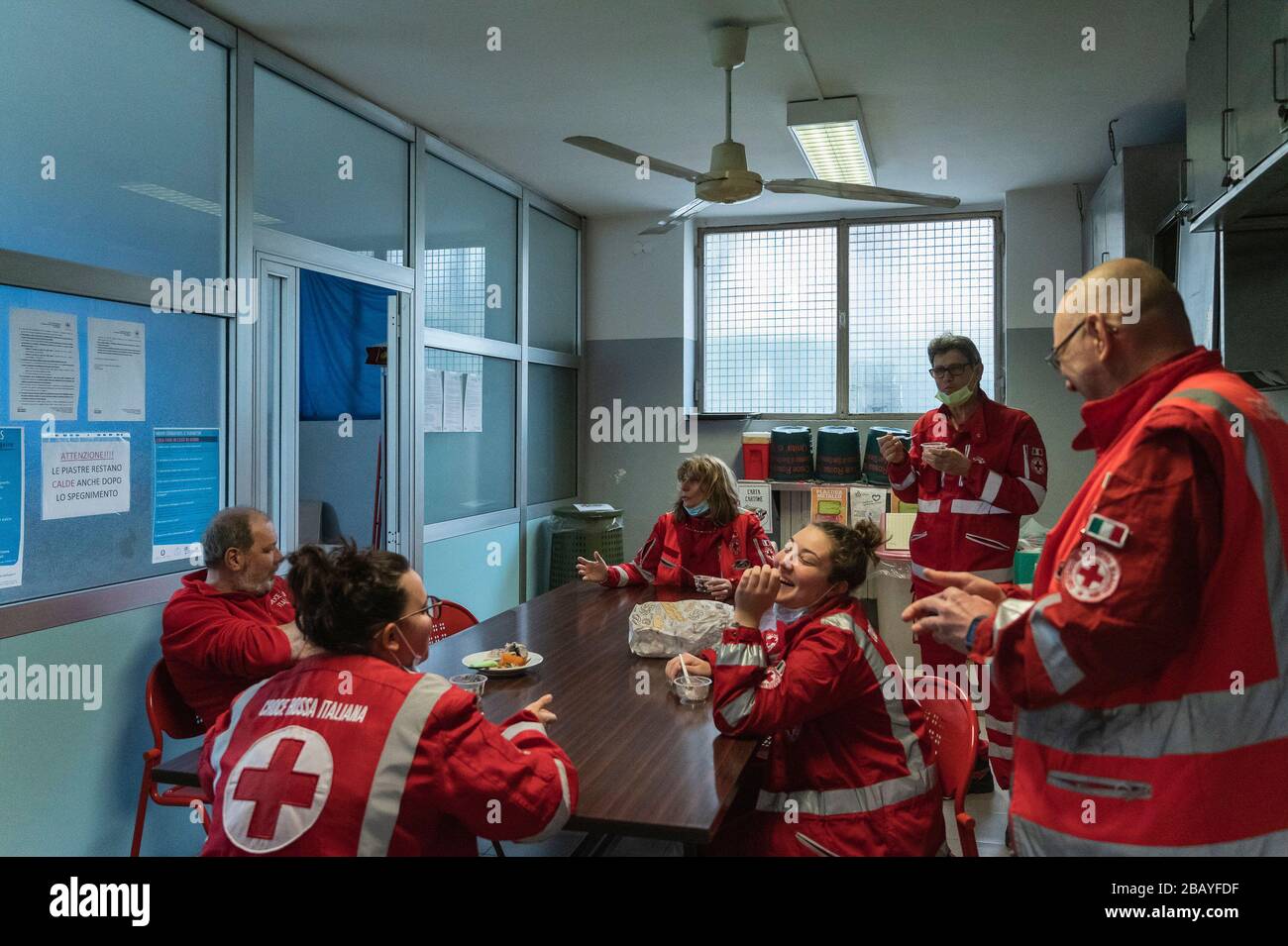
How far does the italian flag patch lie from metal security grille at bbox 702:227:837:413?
5.30 m

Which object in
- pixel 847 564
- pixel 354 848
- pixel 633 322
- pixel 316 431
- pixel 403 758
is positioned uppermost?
pixel 633 322

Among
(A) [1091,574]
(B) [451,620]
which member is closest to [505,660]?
(B) [451,620]

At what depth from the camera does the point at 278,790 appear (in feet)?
4.43

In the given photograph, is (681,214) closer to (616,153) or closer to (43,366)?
(616,153)

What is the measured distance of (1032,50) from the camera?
370 centimetres

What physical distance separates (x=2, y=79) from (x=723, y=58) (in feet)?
7.93

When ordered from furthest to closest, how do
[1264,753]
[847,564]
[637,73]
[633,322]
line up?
[633,322] < [637,73] < [847,564] < [1264,753]

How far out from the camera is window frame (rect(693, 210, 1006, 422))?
6191 mm

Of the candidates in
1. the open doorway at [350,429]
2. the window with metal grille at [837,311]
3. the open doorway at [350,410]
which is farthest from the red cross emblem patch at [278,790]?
the window with metal grille at [837,311]

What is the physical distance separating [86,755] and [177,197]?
1908mm

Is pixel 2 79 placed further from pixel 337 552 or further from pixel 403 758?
pixel 403 758

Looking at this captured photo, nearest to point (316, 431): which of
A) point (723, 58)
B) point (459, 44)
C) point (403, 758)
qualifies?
point (459, 44)

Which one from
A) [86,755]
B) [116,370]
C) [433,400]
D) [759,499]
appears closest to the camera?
[86,755]

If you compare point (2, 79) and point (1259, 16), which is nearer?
point (1259, 16)
